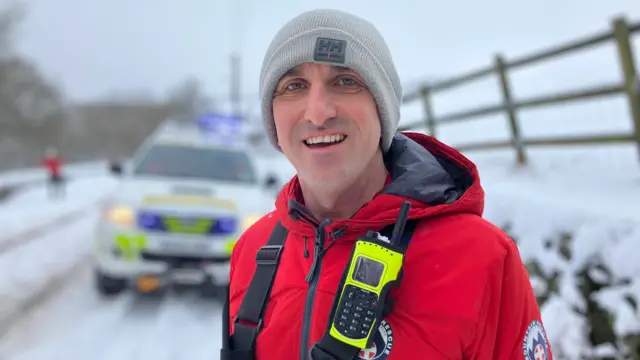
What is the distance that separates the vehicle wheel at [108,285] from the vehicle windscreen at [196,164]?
4.53 ft

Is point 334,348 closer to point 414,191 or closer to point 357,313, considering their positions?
point 357,313

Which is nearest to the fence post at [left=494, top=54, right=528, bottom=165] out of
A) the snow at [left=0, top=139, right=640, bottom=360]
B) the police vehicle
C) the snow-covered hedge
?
the snow at [left=0, top=139, right=640, bottom=360]

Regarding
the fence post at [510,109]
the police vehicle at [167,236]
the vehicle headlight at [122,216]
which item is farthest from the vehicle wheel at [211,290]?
the fence post at [510,109]

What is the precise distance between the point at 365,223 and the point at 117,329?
3.75m

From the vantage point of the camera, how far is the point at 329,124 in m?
1.28

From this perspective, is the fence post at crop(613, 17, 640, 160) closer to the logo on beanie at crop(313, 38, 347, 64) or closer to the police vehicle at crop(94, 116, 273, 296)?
the logo on beanie at crop(313, 38, 347, 64)

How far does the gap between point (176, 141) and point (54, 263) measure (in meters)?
2.21

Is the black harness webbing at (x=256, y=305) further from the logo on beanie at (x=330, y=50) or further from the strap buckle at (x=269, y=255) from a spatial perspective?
the logo on beanie at (x=330, y=50)

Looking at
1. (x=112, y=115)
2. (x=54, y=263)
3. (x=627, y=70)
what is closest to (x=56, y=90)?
(x=112, y=115)

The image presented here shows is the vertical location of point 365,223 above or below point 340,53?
below

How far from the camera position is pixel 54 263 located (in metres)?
6.42

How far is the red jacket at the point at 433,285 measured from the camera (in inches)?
44.0

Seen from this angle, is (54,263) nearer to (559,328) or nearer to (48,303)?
(48,303)

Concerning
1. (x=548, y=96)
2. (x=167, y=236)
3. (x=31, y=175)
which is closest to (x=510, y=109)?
(x=548, y=96)
